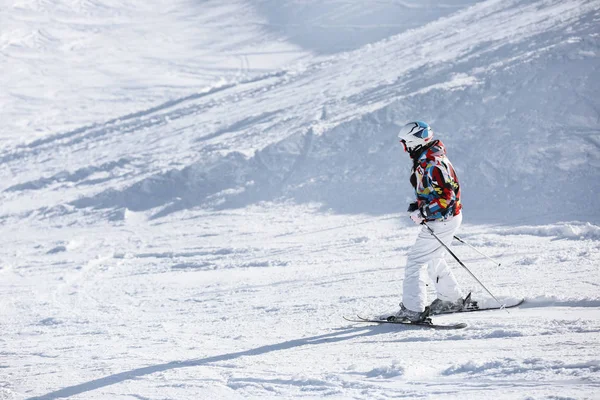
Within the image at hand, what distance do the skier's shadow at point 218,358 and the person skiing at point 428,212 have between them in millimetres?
377

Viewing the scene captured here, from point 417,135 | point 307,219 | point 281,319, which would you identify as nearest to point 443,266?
point 417,135

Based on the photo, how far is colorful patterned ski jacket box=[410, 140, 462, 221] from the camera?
4930mm

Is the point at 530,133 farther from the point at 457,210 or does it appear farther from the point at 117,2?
the point at 117,2

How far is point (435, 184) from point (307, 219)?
6.83 m

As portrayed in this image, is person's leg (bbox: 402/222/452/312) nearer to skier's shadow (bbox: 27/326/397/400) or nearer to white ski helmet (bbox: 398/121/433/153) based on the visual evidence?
skier's shadow (bbox: 27/326/397/400)

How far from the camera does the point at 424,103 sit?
13.8 metres

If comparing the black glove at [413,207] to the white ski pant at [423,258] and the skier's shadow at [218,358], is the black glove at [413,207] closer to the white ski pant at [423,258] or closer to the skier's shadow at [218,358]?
the white ski pant at [423,258]

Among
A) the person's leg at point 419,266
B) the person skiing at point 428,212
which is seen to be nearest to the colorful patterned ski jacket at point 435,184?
the person skiing at point 428,212

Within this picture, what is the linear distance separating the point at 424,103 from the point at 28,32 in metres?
27.7

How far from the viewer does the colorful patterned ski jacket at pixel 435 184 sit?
4930 mm

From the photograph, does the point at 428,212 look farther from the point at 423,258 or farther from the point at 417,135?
the point at 417,135

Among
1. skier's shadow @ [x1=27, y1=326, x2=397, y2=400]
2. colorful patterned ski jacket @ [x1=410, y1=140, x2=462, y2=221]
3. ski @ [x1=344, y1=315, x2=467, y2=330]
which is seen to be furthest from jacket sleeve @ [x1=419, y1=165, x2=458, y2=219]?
skier's shadow @ [x1=27, y1=326, x2=397, y2=400]

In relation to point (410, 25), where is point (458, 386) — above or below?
below

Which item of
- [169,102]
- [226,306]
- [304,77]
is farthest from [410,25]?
[226,306]
